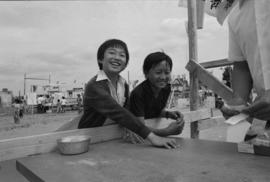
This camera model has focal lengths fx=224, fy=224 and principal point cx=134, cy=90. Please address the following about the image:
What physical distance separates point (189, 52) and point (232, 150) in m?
1.93

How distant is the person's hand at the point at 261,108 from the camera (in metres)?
0.90

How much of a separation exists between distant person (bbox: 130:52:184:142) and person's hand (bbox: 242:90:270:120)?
0.73m

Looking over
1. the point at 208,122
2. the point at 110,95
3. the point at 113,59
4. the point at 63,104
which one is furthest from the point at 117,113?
the point at 63,104

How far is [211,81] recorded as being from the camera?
250 cm

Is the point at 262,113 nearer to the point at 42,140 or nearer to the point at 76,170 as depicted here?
the point at 76,170

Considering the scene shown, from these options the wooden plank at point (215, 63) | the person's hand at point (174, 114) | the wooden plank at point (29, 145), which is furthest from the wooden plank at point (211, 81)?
the wooden plank at point (29, 145)

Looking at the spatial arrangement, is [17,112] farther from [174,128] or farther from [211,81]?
[174,128]

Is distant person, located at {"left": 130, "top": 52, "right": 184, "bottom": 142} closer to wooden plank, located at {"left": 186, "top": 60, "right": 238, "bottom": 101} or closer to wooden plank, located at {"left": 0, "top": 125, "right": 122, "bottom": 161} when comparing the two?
wooden plank, located at {"left": 0, "top": 125, "right": 122, "bottom": 161}

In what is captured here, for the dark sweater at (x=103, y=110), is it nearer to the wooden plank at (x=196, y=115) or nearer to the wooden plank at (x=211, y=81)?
the wooden plank at (x=196, y=115)

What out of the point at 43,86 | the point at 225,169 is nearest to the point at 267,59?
the point at 225,169

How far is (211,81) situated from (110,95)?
1448mm

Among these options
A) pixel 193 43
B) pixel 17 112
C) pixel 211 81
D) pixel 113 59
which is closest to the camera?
pixel 113 59

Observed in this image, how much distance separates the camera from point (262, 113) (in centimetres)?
94

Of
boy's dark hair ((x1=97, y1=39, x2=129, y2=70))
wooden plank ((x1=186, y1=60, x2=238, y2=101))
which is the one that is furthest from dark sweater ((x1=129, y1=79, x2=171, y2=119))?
wooden plank ((x1=186, y1=60, x2=238, y2=101))
